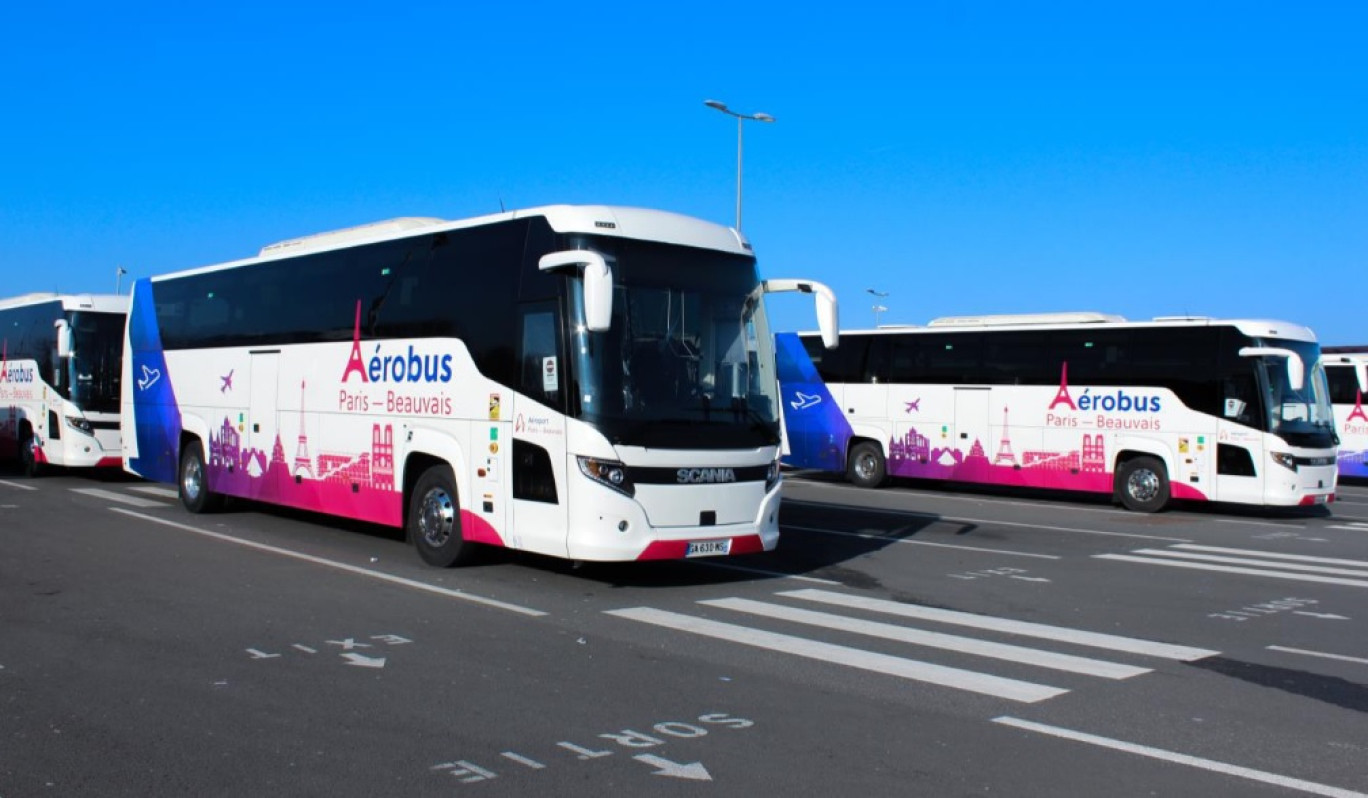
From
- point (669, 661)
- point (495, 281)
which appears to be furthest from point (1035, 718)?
point (495, 281)

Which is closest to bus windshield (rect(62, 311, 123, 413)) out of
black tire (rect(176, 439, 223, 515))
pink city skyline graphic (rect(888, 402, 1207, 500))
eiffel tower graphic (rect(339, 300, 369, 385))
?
black tire (rect(176, 439, 223, 515))

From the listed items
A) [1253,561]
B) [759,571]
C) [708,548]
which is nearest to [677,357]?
[708,548]

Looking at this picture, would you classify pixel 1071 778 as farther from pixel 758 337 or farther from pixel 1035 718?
pixel 758 337

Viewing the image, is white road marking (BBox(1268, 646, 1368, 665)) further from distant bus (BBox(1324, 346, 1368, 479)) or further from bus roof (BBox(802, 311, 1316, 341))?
distant bus (BBox(1324, 346, 1368, 479))

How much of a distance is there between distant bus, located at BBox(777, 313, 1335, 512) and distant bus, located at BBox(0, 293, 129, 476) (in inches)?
544

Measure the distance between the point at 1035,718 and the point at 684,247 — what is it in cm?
588

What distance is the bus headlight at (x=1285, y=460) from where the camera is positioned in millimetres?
18766

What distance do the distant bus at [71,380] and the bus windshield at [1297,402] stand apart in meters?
19.8

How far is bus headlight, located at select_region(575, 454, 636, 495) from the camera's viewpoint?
10242 mm

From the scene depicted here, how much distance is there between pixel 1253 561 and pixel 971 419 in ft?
29.8

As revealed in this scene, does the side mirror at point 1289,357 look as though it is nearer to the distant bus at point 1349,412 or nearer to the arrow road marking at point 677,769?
the distant bus at point 1349,412

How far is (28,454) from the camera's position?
23.6 metres

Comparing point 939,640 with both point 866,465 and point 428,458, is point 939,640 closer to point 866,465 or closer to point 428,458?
Answer: point 428,458

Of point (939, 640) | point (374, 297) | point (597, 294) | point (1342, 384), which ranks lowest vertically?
point (939, 640)
